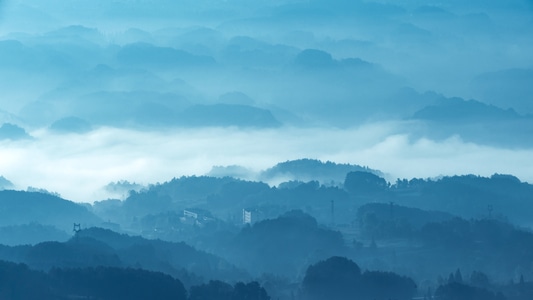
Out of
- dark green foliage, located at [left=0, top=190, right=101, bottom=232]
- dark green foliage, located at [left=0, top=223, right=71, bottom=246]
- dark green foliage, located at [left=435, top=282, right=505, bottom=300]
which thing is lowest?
dark green foliage, located at [left=435, top=282, right=505, bottom=300]

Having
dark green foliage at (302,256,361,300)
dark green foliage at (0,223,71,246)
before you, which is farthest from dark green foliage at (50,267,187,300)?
dark green foliage at (0,223,71,246)

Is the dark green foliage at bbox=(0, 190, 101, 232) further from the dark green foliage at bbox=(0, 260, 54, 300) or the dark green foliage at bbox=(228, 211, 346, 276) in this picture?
the dark green foliage at bbox=(0, 260, 54, 300)

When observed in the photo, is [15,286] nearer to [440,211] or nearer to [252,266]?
[252,266]

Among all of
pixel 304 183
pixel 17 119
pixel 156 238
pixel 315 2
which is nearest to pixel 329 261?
pixel 156 238

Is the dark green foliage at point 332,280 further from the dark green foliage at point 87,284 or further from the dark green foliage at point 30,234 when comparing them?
the dark green foliage at point 30,234

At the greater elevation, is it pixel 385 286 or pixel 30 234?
pixel 30 234

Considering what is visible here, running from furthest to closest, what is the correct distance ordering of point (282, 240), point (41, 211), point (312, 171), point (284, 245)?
point (312, 171) → point (41, 211) → point (282, 240) → point (284, 245)

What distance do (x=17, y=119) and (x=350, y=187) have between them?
20.9 metres

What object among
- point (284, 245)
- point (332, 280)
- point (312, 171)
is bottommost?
point (332, 280)

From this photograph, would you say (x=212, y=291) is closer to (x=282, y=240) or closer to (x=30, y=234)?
(x=282, y=240)

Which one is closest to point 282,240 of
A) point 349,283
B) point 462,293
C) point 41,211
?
point 349,283

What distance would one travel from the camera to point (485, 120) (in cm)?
5122

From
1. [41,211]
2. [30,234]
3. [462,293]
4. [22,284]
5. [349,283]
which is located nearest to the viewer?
[22,284]

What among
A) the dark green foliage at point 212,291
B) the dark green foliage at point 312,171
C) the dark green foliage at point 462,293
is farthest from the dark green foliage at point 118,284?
the dark green foliage at point 312,171
